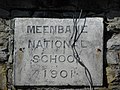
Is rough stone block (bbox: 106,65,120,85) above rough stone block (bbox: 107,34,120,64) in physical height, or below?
below

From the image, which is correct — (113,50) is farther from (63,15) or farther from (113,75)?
(63,15)

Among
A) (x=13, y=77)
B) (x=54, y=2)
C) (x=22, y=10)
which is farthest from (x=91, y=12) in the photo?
(x=13, y=77)

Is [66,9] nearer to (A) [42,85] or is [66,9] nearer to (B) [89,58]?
(B) [89,58]

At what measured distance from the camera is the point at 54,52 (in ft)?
A: 11.6

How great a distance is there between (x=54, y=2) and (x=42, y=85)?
87cm

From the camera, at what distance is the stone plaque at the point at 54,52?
139 inches

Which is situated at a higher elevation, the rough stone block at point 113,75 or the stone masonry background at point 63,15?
the stone masonry background at point 63,15

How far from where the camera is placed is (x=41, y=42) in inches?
140

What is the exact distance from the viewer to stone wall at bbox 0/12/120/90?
3.56m

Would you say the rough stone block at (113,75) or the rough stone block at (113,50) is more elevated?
the rough stone block at (113,50)

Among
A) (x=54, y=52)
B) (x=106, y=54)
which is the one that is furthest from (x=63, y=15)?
(x=106, y=54)

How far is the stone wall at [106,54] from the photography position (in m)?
3.56

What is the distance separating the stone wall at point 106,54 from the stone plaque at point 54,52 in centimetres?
6

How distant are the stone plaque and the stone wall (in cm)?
6
